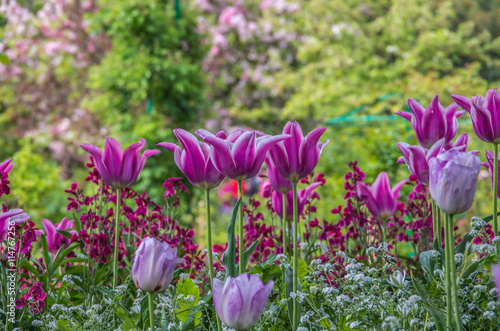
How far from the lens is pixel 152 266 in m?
0.98

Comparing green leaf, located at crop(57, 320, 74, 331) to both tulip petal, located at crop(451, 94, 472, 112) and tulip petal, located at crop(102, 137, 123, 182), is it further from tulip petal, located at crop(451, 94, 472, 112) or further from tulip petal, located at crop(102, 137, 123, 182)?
tulip petal, located at crop(451, 94, 472, 112)

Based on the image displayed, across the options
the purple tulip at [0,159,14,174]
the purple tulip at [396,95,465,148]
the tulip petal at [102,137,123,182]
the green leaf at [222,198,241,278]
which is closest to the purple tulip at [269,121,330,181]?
the green leaf at [222,198,241,278]

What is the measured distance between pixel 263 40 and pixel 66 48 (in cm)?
360

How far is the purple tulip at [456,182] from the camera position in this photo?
2.84ft

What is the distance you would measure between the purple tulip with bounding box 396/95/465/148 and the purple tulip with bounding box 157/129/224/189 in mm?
495

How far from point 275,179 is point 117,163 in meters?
0.40

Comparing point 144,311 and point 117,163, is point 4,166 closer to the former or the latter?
point 117,163

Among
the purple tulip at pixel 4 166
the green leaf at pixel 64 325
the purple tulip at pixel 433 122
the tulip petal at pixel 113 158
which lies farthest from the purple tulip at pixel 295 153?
the purple tulip at pixel 4 166

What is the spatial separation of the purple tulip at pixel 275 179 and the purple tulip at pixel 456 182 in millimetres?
428

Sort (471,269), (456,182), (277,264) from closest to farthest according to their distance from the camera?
1. (456,182)
2. (471,269)
3. (277,264)

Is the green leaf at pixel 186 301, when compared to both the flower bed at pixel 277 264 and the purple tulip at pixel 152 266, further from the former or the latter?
the purple tulip at pixel 152 266

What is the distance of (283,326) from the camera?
1.24 m

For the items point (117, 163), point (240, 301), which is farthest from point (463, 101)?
point (117, 163)

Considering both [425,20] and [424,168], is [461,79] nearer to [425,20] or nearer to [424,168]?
[425,20]
